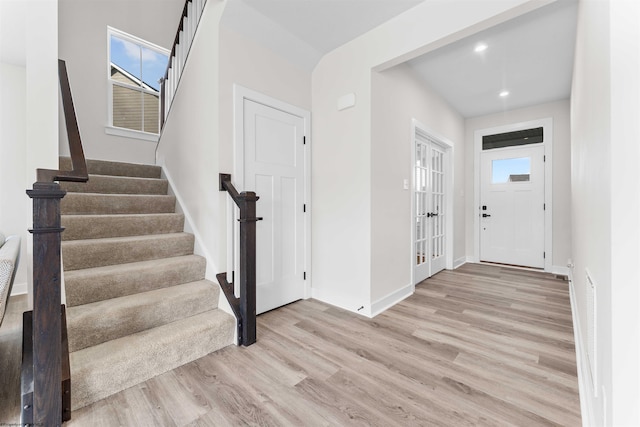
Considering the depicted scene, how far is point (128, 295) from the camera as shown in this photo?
6.61 ft

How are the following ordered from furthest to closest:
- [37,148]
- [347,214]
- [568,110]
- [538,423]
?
1. [568,110]
2. [347,214]
3. [37,148]
4. [538,423]

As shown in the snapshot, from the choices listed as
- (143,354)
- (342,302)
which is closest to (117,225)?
(143,354)

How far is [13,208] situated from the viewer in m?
3.05

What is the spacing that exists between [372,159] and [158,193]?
2.47 m

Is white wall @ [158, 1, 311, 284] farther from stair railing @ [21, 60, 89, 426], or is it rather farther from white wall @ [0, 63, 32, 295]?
white wall @ [0, 63, 32, 295]

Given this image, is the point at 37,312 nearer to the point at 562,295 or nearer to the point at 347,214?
the point at 347,214

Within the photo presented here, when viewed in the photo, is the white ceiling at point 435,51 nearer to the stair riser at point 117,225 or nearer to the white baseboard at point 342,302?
the stair riser at point 117,225

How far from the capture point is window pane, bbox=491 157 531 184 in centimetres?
448

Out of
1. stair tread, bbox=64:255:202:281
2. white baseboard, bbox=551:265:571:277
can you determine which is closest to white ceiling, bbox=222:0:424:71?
stair tread, bbox=64:255:202:281

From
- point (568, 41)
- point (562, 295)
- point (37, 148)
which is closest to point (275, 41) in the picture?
point (37, 148)

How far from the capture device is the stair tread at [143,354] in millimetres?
1472

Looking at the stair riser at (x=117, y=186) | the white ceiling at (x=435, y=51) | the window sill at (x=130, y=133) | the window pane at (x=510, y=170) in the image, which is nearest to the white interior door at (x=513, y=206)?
the window pane at (x=510, y=170)

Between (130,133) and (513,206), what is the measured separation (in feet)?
20.2

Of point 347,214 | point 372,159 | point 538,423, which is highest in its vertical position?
point 372,159
